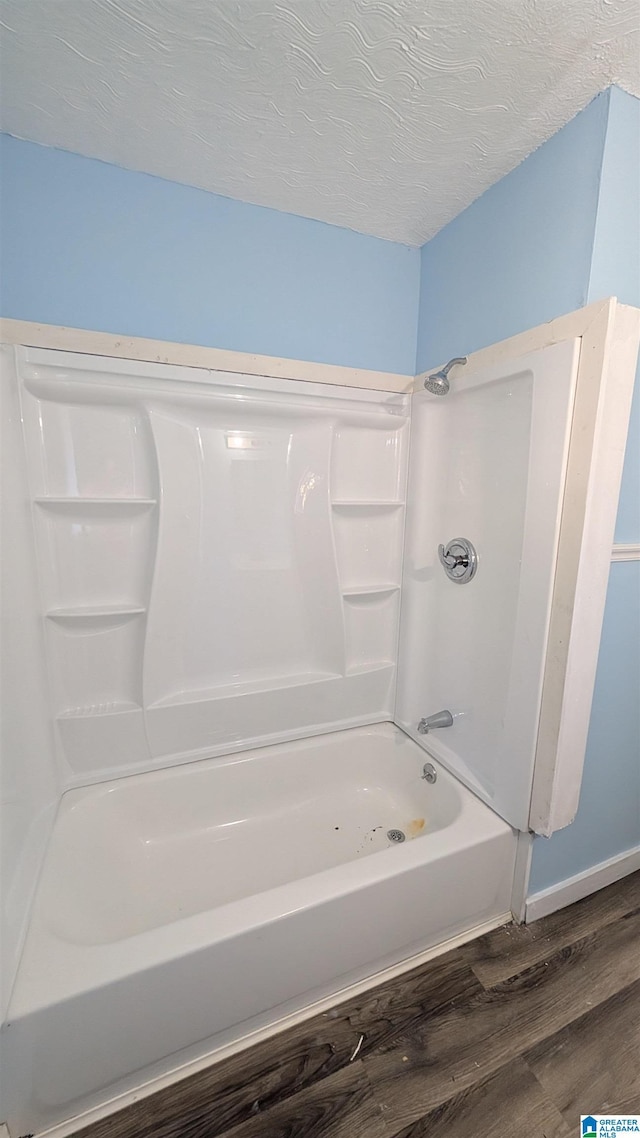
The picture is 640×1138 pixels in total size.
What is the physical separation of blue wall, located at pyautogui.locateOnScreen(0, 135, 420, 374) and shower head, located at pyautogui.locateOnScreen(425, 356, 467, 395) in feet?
1.06

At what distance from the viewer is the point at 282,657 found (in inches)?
65.5

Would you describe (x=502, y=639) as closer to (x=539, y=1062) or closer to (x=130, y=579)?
(x=539, y=1062)

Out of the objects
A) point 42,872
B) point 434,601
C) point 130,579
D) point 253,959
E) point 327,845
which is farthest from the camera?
point 434,601

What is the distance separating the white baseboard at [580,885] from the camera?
4.31 feet

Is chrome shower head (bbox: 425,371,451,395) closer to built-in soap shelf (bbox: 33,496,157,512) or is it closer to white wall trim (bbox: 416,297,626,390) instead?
white wall trim (bbox: 416,297,626,390)

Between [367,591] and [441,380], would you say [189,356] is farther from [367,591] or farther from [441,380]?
[367,591]

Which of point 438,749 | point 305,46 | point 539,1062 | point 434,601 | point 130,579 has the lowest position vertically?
point 539,1062

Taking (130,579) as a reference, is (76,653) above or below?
below

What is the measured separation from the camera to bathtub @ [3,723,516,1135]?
0.84m

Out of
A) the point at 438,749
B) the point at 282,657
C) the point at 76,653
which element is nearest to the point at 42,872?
the point at 76,653

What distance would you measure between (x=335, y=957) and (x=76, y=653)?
3.79 ft

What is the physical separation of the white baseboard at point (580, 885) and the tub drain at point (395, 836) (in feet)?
1.41

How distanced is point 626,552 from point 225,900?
5.31 ft

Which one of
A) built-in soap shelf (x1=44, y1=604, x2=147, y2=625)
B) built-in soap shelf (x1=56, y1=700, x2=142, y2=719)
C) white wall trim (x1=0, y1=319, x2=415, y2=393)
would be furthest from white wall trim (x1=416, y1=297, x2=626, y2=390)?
built-in soap shelf (x1=56, y1=700, x2=142, y2=719)
